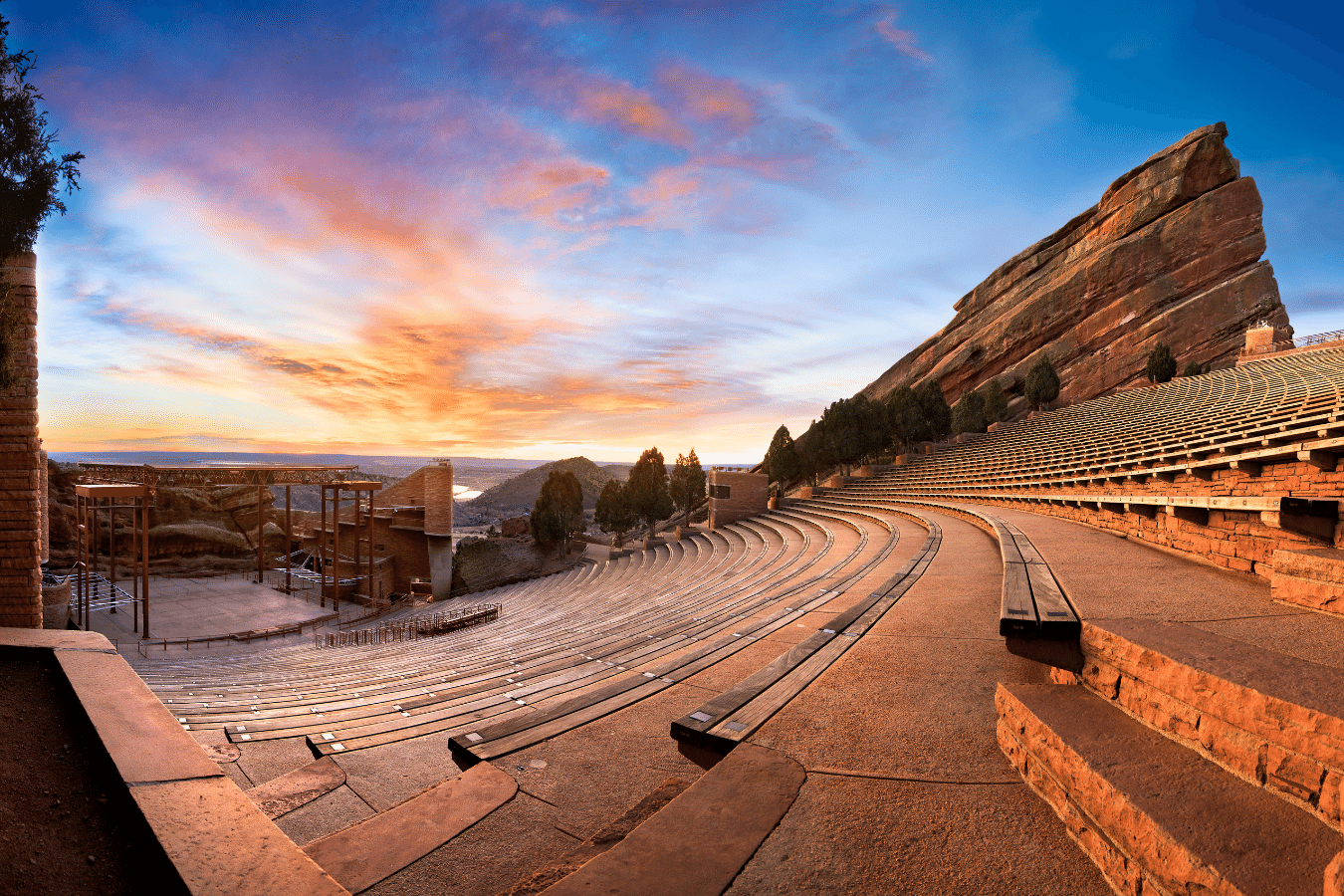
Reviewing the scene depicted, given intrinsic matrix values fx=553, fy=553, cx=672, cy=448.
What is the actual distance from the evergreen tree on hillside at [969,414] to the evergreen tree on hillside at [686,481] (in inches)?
806

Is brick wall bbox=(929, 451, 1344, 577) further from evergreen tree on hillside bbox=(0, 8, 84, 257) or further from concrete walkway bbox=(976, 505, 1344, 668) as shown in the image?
evergreen tree on hillside bbox=(0, 8, 84, 257)

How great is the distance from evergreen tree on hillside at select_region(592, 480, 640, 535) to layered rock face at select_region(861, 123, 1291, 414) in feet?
118

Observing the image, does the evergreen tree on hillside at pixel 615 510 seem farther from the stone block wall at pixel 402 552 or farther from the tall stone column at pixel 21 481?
the tall stone column at pixel 21 481

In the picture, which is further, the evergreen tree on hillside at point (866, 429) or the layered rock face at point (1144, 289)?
the layered rock face at point (1144, 289)

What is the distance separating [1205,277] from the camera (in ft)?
162

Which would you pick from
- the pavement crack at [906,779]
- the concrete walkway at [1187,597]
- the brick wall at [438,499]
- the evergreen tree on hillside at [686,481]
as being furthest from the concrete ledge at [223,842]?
the evergreen tree on hillside at [686,481]

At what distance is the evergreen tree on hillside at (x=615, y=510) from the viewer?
4322 cm

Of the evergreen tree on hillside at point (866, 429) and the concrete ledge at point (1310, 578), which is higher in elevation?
the evergreen tree on hillside at point (866, 429)

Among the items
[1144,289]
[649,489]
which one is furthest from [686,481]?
[1144,289]

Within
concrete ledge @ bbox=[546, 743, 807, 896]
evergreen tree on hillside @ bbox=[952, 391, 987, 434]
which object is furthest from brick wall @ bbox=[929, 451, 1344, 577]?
evergreen tree on hillside @ bbox=[952, 391, 987, 434]

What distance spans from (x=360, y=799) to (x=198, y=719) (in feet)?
14.0

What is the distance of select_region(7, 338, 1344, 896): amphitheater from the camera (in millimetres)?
1963

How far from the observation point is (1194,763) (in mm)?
2305

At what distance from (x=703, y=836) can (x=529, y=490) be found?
133 meters
